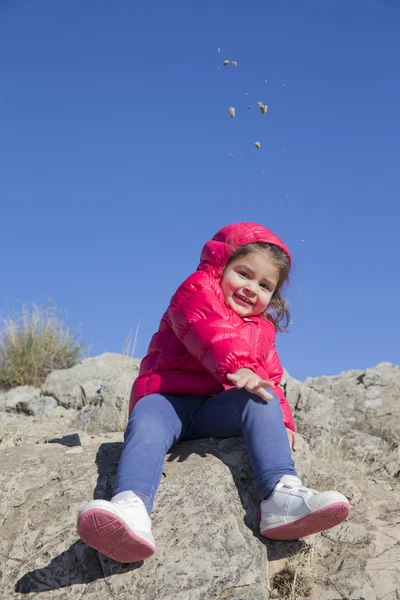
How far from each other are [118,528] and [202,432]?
3.41ft

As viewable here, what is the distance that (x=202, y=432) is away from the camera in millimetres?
3525

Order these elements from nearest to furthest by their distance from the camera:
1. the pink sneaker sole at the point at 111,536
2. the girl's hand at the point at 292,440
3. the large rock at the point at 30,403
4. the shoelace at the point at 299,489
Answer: the pink sneaker sole at the point at 111,536
the shoelace at the point at 299,489
the girl's hand at the point at 292,440
the large rock at the point at 30,403

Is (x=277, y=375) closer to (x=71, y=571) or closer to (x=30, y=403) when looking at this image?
(x=71, y=571)

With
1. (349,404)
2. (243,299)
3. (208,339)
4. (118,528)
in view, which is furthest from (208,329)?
(349,404)

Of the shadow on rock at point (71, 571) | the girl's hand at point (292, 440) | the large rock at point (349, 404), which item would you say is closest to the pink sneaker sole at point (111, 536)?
the shadow on rock at point (71, 571)

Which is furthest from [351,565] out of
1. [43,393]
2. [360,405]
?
[43,393]

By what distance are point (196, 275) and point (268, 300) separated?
0.48m

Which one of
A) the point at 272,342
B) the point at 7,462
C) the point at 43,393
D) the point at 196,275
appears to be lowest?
the point at 7,462

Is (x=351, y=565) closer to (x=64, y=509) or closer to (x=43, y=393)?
(x=64, y=509)

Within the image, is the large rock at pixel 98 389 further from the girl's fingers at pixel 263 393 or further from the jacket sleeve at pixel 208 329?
the girl's fingers at pixel 263 393

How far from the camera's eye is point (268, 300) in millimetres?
3832

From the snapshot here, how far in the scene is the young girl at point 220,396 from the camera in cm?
276

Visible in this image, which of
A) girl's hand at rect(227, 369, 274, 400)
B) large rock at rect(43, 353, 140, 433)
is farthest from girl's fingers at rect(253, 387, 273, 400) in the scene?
large rock at rect(43, 353, 140, 433)

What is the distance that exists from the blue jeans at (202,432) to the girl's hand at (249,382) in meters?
0.15
